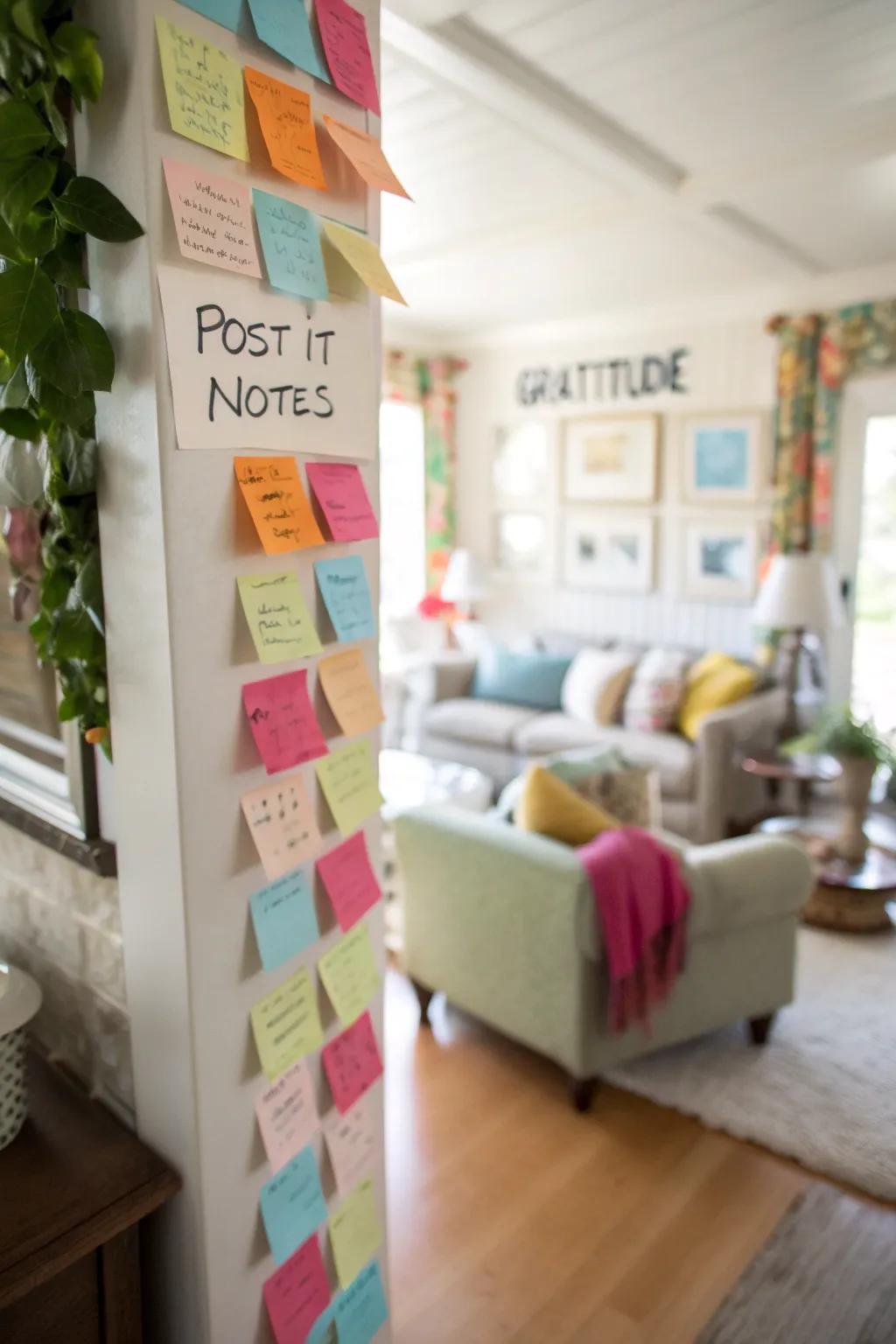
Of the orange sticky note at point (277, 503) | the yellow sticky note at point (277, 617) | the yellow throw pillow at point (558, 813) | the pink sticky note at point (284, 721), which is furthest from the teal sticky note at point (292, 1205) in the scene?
the yellow throw pillow at point (558, 813)

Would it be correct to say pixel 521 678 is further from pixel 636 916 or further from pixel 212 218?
pixel 212 218

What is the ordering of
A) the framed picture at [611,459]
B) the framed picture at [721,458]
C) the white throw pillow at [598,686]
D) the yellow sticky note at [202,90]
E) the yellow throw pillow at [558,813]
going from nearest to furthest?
the yellow sticky note at [202,90] → the yellow throw pillow at [558,813] → the white throw pillow at [598,686] → the framed picture at [721,458] → the framed picture at [611,459]

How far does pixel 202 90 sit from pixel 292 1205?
1194 mm

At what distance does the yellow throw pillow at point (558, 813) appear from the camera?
2.39m

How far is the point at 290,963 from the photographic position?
108 cm

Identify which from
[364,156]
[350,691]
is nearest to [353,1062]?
[350,691]

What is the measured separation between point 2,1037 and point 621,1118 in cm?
177

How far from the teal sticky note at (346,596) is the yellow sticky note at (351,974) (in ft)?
1.24

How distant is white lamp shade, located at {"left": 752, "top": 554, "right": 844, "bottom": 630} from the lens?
394 cm

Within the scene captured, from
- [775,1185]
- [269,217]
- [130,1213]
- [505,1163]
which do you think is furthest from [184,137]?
[775,1185]

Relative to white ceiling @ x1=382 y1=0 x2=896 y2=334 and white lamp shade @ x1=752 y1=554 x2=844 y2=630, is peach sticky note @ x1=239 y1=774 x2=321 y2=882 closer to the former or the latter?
white ceiling @ x1=382 y1=0 x2=896 y2=334

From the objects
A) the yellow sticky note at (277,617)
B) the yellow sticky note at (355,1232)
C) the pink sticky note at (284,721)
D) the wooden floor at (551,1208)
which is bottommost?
the wooden floor at (551,1208)

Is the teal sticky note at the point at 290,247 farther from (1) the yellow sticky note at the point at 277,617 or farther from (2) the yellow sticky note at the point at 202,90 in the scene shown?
(1) the yellow sticky note at the point at 277,617

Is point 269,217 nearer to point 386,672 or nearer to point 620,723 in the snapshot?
point 620,723
